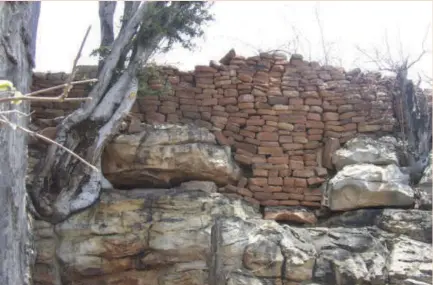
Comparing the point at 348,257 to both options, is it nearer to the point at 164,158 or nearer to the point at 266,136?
the point at 266,136

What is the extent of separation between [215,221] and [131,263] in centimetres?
84

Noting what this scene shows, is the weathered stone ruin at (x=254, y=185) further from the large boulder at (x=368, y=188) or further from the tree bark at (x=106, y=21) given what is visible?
the tree bark at (x=106, y=21)

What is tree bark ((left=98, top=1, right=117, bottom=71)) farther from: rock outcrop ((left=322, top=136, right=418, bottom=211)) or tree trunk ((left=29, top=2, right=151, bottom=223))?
rock outcrop ((left=322, top=136, right=418, bottom=211))

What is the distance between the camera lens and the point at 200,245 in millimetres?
5430

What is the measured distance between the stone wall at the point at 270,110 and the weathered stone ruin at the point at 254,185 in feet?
0.04

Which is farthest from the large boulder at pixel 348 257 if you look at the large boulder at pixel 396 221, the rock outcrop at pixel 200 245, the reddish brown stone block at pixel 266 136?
the reddish brown stone block at pixel 266 136

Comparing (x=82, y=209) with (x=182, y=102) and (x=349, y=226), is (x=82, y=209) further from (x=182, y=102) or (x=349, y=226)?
(x=349, y=226)

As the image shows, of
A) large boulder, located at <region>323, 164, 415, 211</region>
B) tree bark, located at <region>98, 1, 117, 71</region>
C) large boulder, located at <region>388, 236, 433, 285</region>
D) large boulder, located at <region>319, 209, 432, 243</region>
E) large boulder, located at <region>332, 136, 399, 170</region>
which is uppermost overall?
tree bark, located at <region>98, 1, 117, 71</region>

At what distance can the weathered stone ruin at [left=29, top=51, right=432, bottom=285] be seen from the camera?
208 inches

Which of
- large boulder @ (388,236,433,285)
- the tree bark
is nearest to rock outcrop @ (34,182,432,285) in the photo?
large boulder @ (388,236,433,285)

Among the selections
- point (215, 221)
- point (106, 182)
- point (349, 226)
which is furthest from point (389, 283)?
point (106, 182)

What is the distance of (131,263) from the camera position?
18.1ft

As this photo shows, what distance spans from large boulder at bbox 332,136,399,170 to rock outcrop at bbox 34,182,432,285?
63 centimetres

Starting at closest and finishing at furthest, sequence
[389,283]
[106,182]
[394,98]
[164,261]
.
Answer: [389,283] → [164,261] → [106,182] → [394,98]
